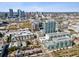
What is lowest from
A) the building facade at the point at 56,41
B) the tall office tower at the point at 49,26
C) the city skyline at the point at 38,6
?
the building facade at the point at 56,41

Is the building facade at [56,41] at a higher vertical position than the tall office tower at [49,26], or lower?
lower

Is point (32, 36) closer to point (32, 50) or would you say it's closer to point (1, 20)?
point (32, 50)


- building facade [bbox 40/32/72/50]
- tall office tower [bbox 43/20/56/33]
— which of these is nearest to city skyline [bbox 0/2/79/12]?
tall office tower [bbox 43/20/56/33]

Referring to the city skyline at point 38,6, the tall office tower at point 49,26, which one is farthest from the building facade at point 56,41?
the city skyline at point 38,6

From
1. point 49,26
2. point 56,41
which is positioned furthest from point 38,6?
point 56,41

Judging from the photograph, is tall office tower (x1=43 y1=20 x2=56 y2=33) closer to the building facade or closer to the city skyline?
the building facade

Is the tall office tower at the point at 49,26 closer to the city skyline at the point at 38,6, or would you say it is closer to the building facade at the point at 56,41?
the building facade at the point at 56,41

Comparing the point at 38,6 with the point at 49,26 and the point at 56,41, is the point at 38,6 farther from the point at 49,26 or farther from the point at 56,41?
the point at 56,41

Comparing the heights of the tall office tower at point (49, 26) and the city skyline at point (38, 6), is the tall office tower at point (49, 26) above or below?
below
